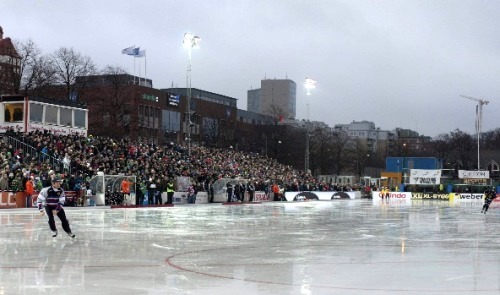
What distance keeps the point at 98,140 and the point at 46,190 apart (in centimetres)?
3027

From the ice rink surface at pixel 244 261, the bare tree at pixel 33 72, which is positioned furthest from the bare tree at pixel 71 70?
the ice rink surface at pixel 244 261

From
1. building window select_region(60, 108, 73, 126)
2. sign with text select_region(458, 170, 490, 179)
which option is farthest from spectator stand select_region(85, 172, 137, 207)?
sign with text select_region(458, 170, 490, 179)

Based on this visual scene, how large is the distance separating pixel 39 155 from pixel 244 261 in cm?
3033

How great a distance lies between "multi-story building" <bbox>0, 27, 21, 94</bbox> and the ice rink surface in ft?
163

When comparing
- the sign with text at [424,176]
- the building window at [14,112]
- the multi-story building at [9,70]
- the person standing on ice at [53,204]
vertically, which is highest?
the multi-story building at [9,70]

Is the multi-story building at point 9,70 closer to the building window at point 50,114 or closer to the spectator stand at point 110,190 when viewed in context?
the building window at point 50,114

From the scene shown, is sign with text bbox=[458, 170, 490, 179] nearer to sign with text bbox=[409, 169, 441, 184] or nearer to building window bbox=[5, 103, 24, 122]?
sign with text bbox=[409, 169, 441, 184]

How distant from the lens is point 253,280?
1149 cm

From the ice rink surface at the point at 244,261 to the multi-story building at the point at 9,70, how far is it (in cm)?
4968

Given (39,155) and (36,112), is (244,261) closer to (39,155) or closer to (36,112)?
(39,155)

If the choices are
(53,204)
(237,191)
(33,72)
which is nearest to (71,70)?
(33,72)

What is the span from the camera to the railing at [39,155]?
41156 millimetres

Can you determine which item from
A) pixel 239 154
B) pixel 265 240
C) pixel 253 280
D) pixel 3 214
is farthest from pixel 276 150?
pixel 253 280

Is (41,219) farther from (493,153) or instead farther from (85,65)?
(493,153)
